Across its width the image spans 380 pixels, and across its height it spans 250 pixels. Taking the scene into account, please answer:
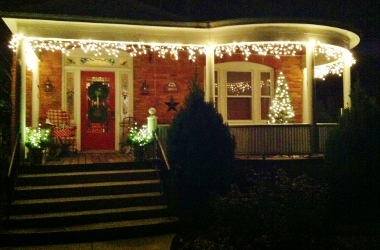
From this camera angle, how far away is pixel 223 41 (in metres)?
10.6

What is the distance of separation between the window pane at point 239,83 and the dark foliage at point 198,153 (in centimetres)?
503

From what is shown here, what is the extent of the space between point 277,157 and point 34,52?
6.54 m

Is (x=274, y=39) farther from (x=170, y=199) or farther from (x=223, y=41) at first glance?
(x=170, y=199)

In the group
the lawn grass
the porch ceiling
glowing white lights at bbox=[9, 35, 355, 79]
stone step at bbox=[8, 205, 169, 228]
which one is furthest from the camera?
glowing white lights at bbox=[9, 35, 355, 79]

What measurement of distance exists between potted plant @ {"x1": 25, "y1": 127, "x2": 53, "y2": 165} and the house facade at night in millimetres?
405

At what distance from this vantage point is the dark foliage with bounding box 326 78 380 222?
871cm

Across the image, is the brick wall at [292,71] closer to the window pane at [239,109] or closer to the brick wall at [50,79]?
the window pane at [239,109]

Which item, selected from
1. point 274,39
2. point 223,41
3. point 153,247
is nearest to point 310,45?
point 274,39

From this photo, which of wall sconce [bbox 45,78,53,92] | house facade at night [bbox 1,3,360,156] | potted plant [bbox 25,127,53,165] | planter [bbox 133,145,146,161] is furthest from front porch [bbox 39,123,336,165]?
wall sconce [bbox 45,78,53,92]

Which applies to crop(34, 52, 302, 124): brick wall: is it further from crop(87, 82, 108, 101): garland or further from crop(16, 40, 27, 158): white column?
crop(16, 40, 27, 158): white column

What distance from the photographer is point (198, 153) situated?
8312mm

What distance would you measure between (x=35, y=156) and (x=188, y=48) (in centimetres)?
458

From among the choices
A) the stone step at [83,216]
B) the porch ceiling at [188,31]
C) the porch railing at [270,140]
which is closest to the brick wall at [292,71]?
the porch ceiling at [188,31]

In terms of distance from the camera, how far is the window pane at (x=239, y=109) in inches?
533
